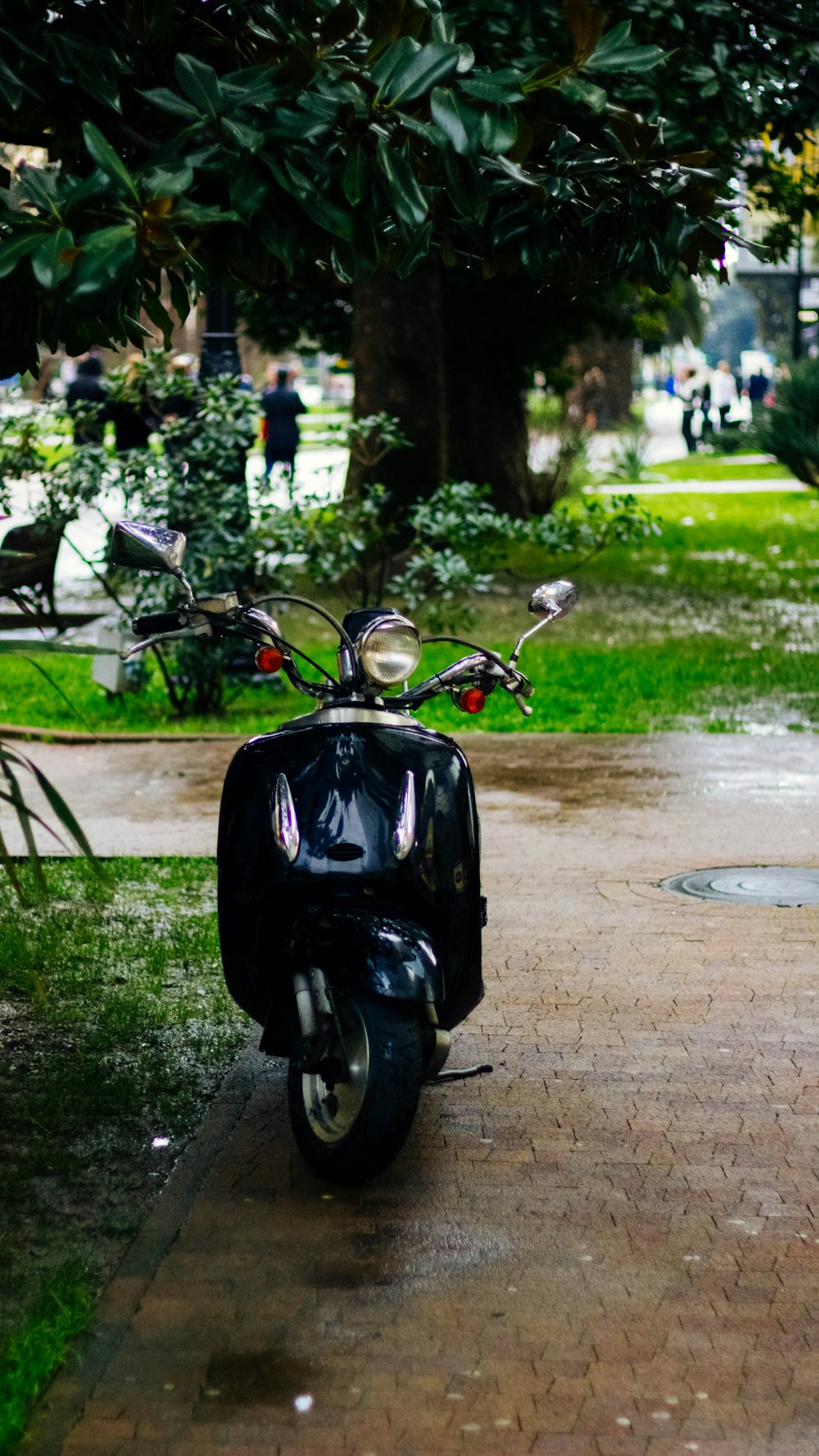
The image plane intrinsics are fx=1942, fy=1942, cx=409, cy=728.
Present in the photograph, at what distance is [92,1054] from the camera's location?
222 inches

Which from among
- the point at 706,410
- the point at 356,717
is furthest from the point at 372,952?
the point at 706,410

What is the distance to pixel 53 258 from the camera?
3561 millimetres

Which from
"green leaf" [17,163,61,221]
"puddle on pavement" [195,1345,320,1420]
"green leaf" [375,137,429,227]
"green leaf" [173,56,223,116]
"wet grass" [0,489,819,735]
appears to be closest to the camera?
"puddle on pavement" [195,1345,320,1420]

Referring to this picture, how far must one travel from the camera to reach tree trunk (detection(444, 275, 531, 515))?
2036cm

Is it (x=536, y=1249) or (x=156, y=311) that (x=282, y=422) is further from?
(x=536, y=1249)

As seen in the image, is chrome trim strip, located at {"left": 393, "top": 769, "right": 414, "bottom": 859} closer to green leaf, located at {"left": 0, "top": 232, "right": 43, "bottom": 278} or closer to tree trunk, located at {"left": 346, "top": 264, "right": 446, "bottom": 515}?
green leaf, located at {"left": 0, "top": 232, "right": 43, "bottom": 278}

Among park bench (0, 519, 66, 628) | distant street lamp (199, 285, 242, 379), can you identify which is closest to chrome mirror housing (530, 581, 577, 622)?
park bench (0, 519, 66, 628)

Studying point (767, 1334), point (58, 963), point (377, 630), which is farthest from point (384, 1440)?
point (58, 963)

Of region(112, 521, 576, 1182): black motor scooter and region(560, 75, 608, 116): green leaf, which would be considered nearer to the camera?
region(560, 75, 608, 116): green leaf

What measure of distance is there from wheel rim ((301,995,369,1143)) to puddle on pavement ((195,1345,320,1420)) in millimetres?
791

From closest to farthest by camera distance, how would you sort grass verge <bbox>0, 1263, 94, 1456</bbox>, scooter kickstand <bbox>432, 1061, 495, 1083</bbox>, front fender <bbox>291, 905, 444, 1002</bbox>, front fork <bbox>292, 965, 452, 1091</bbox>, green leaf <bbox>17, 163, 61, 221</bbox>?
grass verge <bbox>0, 1263, 94, 1456</bbox>, green leaf <bbox>17, 163, 61, 221</bbox>, front fender <bbox>291, 905, 444, 1002</bbox>, front fork <bbox>292, 965, 452, 1091</bbox>, scooter kickstand <bbox>432, 1061, 495, 1083</bbox>

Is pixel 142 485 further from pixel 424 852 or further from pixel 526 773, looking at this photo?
pixel 424 852

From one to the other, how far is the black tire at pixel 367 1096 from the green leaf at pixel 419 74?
1931 mm

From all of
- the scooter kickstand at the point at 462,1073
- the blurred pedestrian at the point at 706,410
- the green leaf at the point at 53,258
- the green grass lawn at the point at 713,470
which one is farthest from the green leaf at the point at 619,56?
the blurred pedestrian at the point at 706,410
